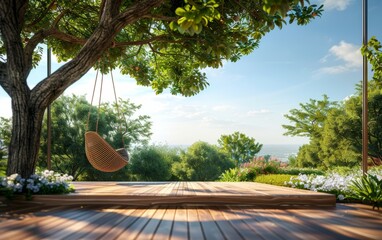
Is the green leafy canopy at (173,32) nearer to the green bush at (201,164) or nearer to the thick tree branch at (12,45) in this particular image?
the thick tree branch at (12,45)

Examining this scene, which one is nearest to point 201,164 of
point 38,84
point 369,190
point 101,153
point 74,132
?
point 74,132

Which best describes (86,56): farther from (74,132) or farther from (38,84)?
(74,132)

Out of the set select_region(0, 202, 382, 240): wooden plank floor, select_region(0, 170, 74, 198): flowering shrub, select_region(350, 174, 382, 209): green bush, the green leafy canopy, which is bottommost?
select_region(0, 202, 382, 240): wooden plank floor

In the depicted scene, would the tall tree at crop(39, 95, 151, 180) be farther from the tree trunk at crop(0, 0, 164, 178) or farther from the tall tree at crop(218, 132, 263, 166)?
the tree trunk at crop(0, 0, 164, 178)

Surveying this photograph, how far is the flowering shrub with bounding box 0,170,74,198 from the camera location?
3838mm

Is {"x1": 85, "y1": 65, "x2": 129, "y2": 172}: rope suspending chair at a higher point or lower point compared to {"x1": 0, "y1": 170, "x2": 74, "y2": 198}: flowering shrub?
higher

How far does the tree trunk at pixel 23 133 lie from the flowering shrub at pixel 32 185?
175 millimetres

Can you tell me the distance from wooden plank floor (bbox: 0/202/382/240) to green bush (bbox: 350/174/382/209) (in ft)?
0.65

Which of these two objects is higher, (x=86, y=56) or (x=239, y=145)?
(x=239, y=145)

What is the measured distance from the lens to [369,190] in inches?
163

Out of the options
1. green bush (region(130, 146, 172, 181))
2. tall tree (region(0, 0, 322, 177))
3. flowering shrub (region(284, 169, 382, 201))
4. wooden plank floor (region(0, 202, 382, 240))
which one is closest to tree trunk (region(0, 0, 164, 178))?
tall tree (region(0, 0, 322, 177))

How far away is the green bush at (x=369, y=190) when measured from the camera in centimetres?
404

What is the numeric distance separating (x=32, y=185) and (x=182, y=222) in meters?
1.93

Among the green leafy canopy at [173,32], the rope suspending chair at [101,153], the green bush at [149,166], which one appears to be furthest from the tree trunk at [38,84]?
the green bush at [149,166]
